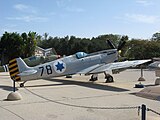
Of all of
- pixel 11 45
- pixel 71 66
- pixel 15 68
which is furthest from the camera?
pixel 11 45

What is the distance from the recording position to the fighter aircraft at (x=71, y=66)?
58.0 ft

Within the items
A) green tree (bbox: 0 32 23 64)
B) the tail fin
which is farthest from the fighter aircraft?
green tree (bbox: 0 32 23 64)

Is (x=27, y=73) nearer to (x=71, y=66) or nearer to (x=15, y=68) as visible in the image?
(x=15, y=68)

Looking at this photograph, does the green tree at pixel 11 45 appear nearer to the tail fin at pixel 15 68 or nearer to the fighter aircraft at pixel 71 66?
the fighter aircraft at pixel 71 66

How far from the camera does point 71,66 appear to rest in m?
20.3

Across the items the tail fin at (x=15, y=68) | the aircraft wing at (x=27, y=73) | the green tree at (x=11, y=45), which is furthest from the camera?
the green tree at (x=11, y=45)

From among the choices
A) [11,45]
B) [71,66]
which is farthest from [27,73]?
[11,45]

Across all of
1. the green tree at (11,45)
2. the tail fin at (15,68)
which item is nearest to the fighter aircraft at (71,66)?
the tail fin at (15,68)

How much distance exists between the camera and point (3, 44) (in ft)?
219

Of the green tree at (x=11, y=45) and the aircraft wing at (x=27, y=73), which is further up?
the green tree at (x=11, y=45)

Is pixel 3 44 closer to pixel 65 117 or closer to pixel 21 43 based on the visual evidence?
pixel 21 43

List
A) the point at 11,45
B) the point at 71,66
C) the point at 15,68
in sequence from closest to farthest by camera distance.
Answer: the point at 15,68, the point at 71,66, the point at 11,45

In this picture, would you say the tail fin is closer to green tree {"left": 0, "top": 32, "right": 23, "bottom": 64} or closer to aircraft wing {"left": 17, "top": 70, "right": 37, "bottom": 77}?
aircraft wing {"left": 17, "top": 70, "right": 37, "bottom": 77}

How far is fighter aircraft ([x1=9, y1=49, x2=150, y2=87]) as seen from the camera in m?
17.7
